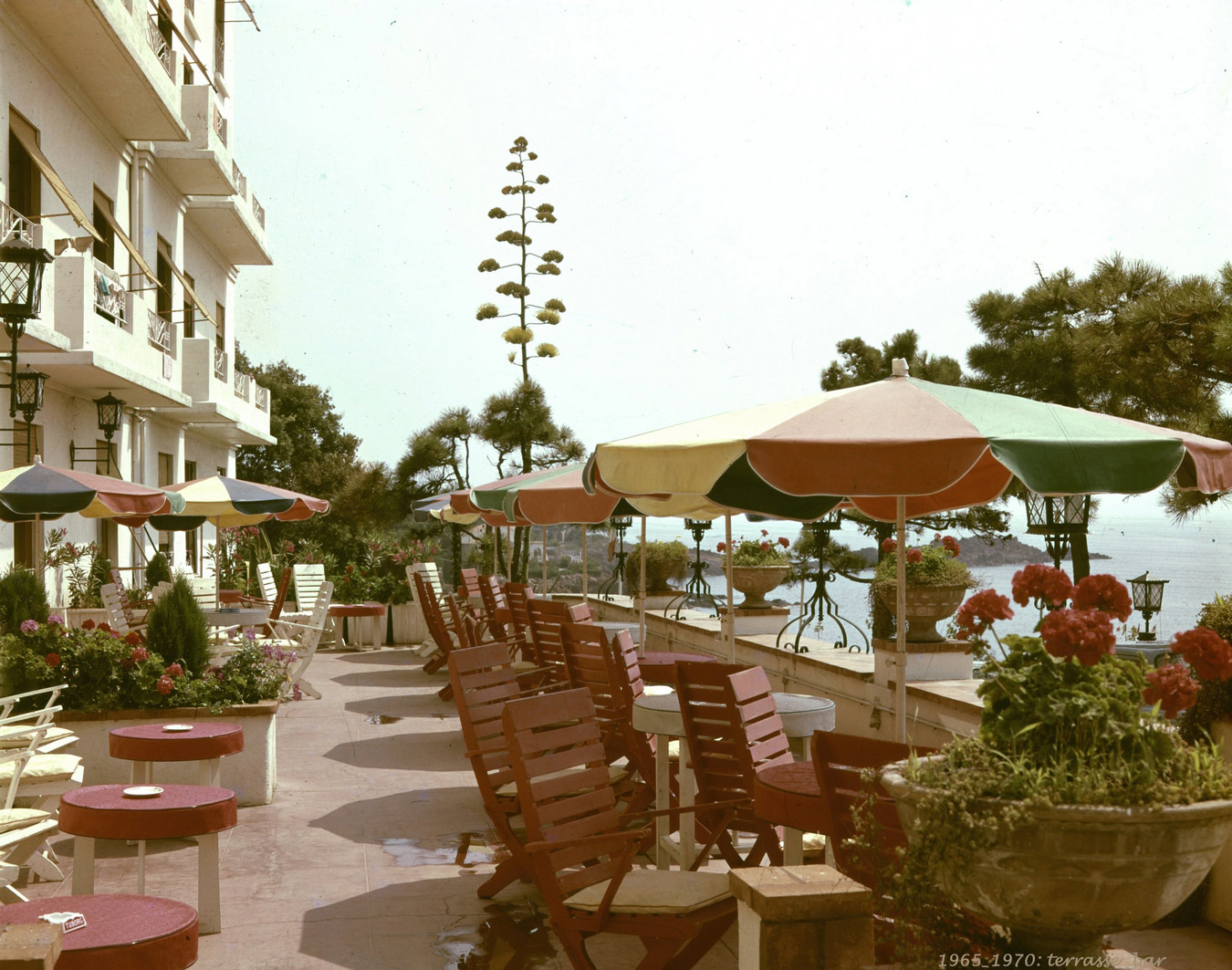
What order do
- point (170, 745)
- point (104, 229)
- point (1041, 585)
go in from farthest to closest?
point (104, 229), point (170, 745), point (1041, 585)

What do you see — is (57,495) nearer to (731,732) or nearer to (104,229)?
(731,732)

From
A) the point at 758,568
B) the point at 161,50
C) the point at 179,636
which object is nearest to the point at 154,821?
the point at 179,636

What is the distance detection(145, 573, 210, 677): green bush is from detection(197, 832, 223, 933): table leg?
3.03 meters

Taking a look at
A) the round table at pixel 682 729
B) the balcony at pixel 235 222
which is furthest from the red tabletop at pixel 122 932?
the balcony at pixel 235 222

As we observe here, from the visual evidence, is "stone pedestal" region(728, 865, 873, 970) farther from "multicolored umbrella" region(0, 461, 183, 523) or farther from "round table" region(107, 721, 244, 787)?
"multicolored umbrella" region(0, 461, 183, 523)

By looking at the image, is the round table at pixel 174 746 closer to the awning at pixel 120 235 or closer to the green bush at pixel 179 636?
the green bush at pixel 179 636

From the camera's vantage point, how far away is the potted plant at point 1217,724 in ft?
16.3

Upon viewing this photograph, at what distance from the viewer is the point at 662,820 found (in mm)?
5871

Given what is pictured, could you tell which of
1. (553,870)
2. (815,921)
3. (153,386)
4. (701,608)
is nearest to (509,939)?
(553,870)

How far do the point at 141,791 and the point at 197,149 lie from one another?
17.1m

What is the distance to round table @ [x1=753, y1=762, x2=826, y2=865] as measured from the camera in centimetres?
397

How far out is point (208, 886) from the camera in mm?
4941

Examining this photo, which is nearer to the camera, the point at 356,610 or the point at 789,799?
the point at 789,799

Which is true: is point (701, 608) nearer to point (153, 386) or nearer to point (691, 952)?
point (153, 386)
